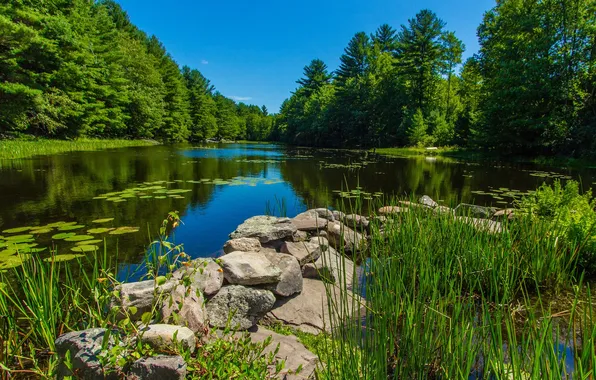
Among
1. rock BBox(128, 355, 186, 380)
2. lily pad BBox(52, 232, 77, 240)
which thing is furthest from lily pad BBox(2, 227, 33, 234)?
rock BBox(128, 355, 186, 380)

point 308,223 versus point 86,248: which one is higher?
point 308,223

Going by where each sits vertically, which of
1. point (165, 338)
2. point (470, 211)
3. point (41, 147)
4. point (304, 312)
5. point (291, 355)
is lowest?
point (304, 312)

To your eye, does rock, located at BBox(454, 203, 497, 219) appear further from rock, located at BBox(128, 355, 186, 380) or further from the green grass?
the green grass

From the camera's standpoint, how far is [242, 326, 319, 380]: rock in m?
1.93

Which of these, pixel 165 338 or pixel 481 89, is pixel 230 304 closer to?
pixel 165 338

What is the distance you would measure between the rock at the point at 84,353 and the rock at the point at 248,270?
1.22 metres

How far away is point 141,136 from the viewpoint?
109 feet

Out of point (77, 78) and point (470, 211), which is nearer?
point (470, 211)

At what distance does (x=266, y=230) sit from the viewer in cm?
418

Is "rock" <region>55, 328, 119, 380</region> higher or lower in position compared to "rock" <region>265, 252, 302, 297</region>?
higher

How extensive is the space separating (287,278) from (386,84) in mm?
35598

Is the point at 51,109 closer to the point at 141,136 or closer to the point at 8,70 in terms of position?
the point at 8,70

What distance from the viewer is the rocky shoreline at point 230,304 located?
1572mm

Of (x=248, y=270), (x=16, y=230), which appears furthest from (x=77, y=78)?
(x=248, y=270)
